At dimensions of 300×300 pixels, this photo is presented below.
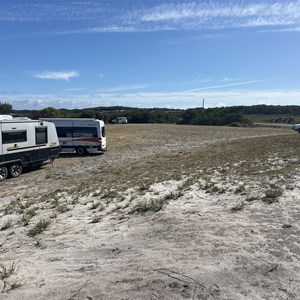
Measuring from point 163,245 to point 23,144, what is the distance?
14665 millimetres

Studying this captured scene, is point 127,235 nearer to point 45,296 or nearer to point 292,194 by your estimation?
point 45,296

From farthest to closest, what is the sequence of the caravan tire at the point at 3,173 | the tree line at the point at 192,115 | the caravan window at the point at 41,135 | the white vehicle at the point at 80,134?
1. the tree line at the point at 192,115
2. the white vehicle at the point at 80,134
3. the caravan window at the point at 41,135
4. the caravan tire at the point at 3,173

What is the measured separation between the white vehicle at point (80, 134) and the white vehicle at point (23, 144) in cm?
Result: 606

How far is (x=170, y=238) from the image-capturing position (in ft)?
21.6

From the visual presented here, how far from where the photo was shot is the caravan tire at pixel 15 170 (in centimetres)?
1850

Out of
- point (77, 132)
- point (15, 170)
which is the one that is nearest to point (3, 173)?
point (15, 170)

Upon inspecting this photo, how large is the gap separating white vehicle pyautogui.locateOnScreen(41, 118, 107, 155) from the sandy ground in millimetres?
16689

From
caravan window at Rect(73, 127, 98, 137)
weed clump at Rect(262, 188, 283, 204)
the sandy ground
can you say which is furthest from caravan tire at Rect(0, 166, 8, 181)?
weed clump at Rect(262, 188, 283, 204)

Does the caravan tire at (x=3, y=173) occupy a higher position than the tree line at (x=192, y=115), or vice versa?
the tree line at (x=192, y=115)

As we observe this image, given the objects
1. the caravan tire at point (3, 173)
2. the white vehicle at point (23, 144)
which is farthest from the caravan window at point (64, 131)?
the caravan tire at point (3, 173)

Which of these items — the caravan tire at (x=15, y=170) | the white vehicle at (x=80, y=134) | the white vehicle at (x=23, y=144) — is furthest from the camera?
the white vehicle at (x=80, y=134)

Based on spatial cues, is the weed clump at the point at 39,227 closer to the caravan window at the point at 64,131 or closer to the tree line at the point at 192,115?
the caravan window at the point at 64,131

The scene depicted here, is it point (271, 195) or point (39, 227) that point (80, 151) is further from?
point (271, 195)

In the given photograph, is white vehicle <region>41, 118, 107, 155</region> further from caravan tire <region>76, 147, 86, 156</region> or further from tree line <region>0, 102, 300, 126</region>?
tree line <region>0, 102, 300, 126</region>
